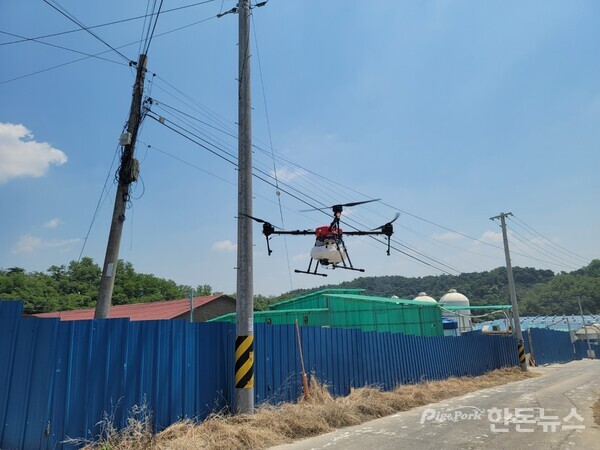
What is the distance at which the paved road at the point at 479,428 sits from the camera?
6.98 m

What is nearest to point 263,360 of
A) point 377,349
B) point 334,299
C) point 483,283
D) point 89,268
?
point 377,349

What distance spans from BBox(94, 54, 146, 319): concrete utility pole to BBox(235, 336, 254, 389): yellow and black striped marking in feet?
9.38

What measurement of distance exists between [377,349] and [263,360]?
208 inches

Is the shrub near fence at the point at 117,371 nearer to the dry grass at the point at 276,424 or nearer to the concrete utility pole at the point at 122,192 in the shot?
the dry grass at the point at 276,424

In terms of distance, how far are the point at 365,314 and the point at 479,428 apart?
2100 centimetres

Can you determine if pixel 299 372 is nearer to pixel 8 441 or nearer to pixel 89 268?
pixel 8 441

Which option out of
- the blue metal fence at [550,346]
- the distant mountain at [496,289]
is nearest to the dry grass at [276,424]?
the blue metal fence at [550,346]

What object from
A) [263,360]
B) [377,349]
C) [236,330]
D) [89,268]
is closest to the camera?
[236,330]

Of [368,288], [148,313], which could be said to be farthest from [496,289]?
[148,313]

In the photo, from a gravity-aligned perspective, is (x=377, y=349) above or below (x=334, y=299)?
below

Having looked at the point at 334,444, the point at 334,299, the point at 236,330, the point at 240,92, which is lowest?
the point at 334,444

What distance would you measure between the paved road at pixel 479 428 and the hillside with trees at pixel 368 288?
1465 centimetres

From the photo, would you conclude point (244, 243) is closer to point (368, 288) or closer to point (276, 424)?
point (276, 424)

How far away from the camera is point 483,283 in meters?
88.4
